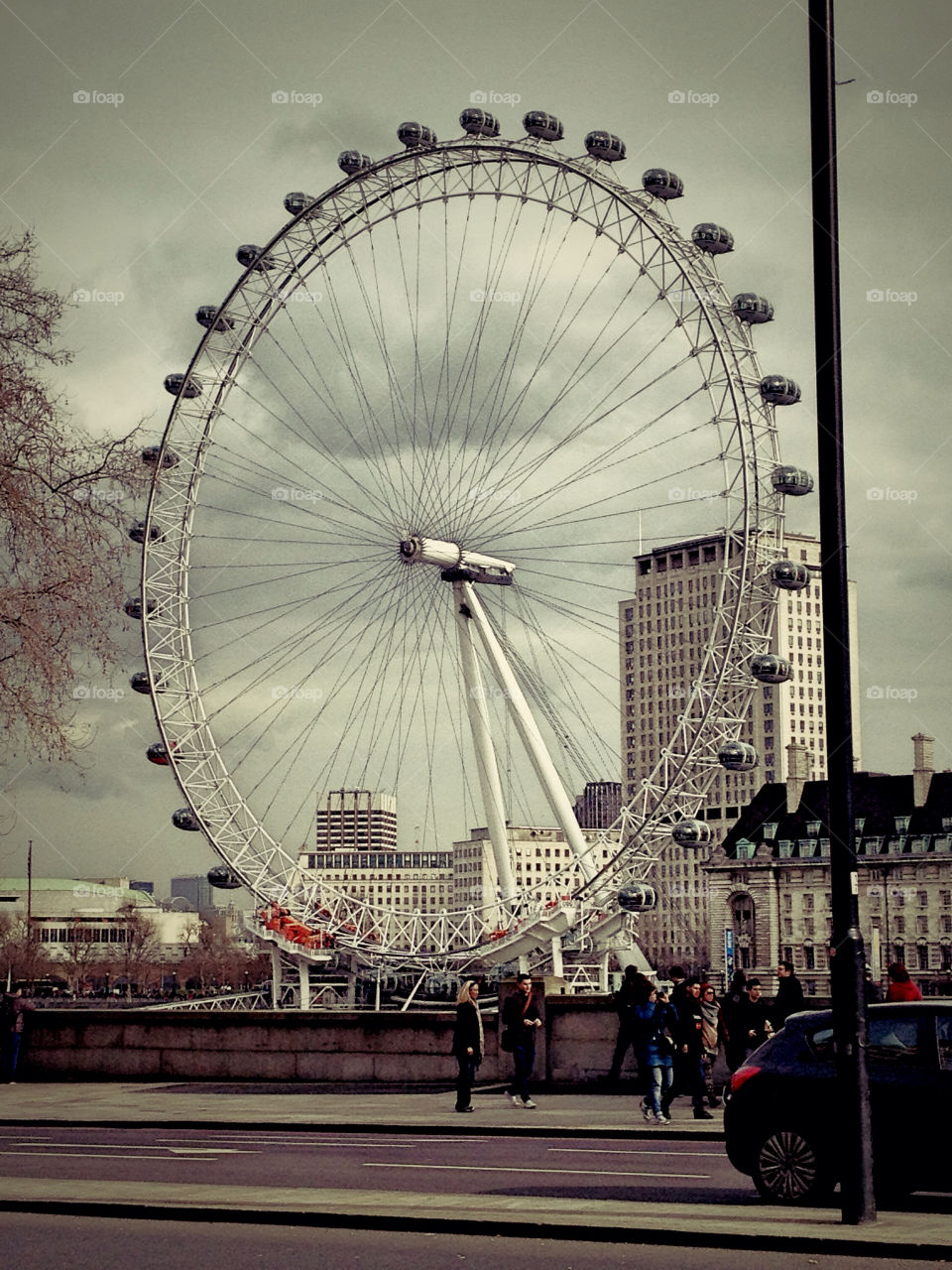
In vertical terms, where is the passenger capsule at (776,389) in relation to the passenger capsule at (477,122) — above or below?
A: below

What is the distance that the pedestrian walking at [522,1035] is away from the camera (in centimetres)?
2930

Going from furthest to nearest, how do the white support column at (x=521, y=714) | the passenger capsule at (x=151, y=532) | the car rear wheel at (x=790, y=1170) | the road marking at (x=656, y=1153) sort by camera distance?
the passenger capsule at (x=151, y=532), the white support column at (x=521, y=714), the road marking at (x=656, y=1153), the car rear wheel at (x=790, y=1170)

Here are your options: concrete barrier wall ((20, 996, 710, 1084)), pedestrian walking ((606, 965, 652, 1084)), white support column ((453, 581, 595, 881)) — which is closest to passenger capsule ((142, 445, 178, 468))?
white support column ((453, 581, 595, 881))

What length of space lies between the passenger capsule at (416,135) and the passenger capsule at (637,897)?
74.9 feet

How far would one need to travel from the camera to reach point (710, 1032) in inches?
1099

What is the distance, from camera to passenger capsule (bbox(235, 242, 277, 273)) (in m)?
59.1

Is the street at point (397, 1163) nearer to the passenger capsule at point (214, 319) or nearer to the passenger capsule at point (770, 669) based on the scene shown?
the passenger capsule at point (770, 669)

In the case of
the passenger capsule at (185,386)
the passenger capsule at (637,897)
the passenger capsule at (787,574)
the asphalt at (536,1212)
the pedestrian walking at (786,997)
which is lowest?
the asphalt at (536,1212)

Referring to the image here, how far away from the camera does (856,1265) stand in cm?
1302

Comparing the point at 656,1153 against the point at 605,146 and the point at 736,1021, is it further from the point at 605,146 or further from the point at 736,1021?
the point at 605,146

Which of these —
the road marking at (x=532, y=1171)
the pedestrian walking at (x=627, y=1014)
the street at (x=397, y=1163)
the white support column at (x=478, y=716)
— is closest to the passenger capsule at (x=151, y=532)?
the white support column at (x=478, y=716)

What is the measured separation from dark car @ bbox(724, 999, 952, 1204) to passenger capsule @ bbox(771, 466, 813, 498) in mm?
35626

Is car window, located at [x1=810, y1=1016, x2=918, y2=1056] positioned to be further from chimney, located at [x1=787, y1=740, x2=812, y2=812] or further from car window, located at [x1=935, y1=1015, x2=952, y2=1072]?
chimney, located at [x1=787, y1=740, x2=812, y2=812]

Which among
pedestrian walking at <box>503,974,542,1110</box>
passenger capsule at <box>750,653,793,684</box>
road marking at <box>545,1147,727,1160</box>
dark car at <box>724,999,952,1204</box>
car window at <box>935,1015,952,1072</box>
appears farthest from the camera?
passenger capsule at <box>750,653,793,684</box>
